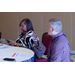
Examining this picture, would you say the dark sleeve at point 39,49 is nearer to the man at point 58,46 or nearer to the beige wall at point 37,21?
the man at point 58,46

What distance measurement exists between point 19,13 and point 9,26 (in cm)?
117

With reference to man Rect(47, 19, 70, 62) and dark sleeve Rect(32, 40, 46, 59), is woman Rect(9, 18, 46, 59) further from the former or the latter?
man Rect(47, 19, 70, 62)

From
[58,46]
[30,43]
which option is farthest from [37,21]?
[58,46]

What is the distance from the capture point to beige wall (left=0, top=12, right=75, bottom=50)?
564 centimetres

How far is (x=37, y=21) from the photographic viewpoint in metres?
6.57

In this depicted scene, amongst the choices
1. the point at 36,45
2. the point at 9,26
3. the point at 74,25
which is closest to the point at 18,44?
the point at 36,45

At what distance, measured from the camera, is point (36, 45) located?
306 centimetres

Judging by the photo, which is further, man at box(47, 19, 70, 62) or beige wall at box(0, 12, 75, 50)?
beige wall at box(0, 12, 75, 50)

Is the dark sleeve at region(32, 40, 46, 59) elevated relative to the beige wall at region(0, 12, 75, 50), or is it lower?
lower

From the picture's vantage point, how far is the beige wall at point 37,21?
564 centimetres

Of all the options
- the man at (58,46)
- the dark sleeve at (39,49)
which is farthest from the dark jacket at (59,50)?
the dark sleeve at (39,49)

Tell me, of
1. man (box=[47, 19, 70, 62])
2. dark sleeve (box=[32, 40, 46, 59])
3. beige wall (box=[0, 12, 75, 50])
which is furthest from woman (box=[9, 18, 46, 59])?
beige wall (box=[0, 12, 75, 50])

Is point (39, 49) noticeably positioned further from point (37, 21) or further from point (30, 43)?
point (37, 21)
